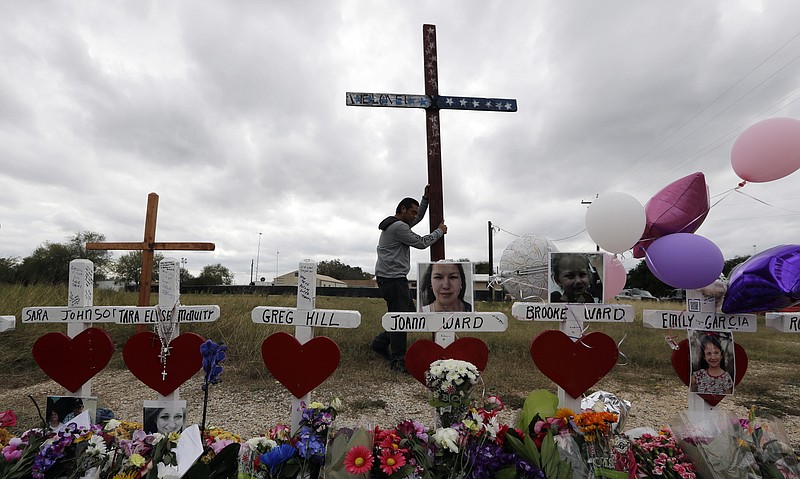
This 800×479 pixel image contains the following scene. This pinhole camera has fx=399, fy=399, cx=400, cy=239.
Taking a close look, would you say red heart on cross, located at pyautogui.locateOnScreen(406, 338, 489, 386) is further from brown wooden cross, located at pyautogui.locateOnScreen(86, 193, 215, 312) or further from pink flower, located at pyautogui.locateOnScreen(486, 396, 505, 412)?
brown wooden cross, located at pyautogui.locateOnScreen(86, 193, 215, 312)

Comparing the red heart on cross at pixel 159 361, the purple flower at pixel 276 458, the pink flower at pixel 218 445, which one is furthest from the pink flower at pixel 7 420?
the purple flower at pixel 276 458

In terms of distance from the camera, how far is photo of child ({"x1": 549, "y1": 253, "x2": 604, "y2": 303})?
6.72ft

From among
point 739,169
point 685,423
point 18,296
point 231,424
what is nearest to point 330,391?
point 231,424

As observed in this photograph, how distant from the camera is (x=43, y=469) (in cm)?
150

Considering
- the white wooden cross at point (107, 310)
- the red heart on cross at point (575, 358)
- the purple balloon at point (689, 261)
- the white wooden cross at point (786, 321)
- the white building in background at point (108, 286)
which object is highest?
the white building in background at point (108, 286)

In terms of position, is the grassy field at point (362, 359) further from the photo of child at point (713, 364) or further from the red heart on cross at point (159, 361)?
the red heart on cross at point (159, 361)

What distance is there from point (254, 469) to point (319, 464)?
9.8 inches

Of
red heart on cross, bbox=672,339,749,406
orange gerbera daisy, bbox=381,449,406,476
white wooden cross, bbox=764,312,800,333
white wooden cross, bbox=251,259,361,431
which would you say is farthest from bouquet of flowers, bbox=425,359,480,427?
white wooden cross, bbox=764,312,800,333

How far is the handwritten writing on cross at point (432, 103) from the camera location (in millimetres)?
3287

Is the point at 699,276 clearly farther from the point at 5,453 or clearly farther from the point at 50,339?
the point at 50,339

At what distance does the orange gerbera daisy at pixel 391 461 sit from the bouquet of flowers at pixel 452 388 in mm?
233

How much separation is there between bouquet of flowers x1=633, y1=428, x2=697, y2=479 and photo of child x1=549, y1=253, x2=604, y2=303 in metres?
0.66

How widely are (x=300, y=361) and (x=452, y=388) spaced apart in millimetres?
773

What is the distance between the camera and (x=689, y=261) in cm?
181
